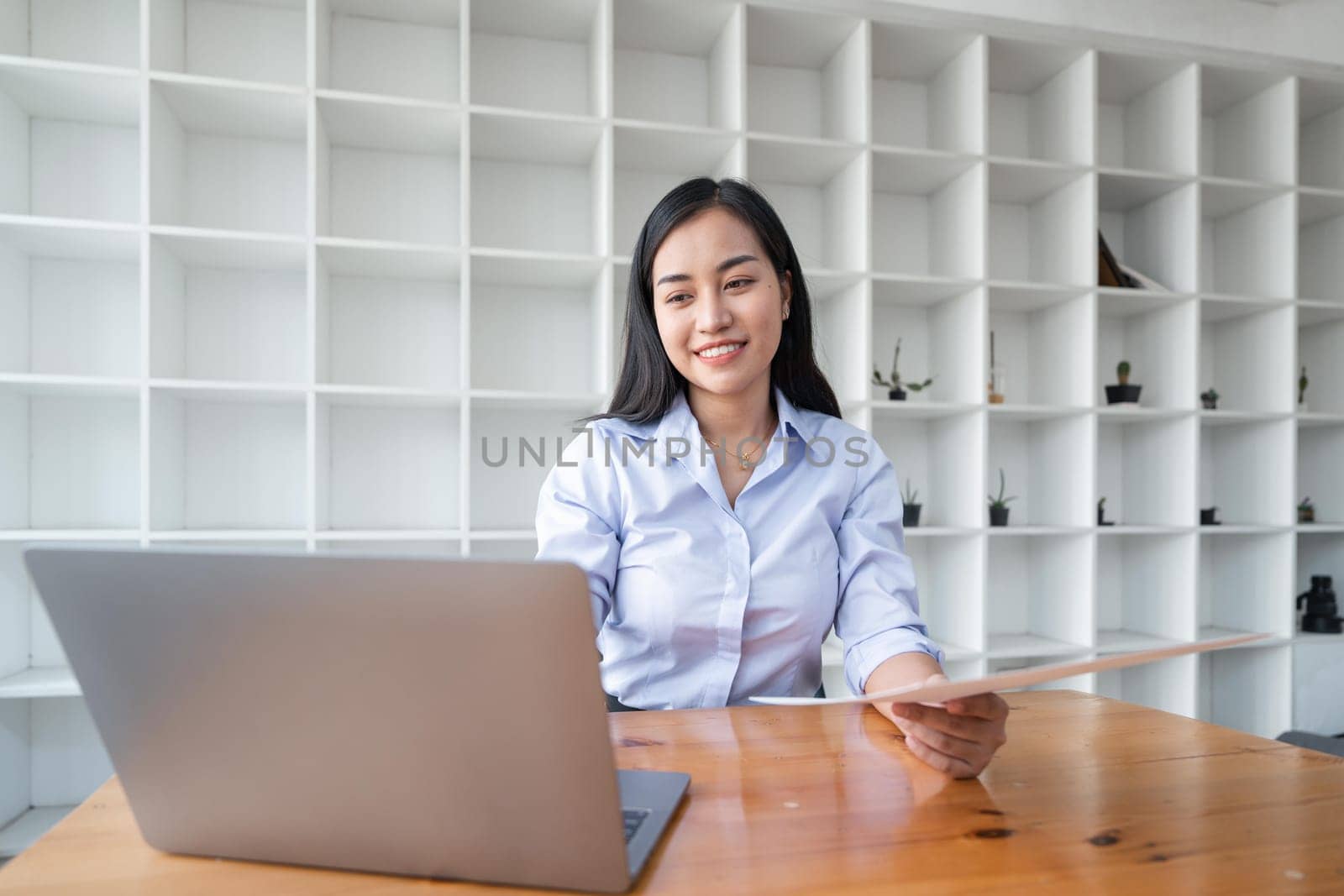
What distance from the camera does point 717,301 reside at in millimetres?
1339

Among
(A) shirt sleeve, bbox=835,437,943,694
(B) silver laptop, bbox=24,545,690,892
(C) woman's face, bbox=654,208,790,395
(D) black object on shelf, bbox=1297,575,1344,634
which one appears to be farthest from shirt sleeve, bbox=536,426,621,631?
(D) black object on shelf, bbox=1297,575,1344,634

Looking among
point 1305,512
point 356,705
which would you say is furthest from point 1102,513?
point 356,705

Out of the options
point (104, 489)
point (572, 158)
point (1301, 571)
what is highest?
point (572, 158)

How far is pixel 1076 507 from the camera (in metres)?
2.75

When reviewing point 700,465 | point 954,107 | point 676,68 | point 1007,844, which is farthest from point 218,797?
point 954,107

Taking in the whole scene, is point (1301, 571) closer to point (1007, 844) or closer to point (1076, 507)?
point (1076, 507)

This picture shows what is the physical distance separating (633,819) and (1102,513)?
286 cm

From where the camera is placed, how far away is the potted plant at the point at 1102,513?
2.88m

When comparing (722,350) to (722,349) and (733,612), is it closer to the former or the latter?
(722,349)

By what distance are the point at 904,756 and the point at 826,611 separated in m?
0.47

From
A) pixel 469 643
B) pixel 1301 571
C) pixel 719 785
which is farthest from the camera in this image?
pixel 1301 571

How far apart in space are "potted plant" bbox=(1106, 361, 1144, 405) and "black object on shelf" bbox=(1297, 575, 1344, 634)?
104 centimetres

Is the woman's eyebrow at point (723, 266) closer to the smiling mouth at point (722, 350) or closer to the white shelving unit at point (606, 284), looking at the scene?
the smiling mouth at point (722, 350)

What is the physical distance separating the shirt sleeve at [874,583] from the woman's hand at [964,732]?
34 cm
